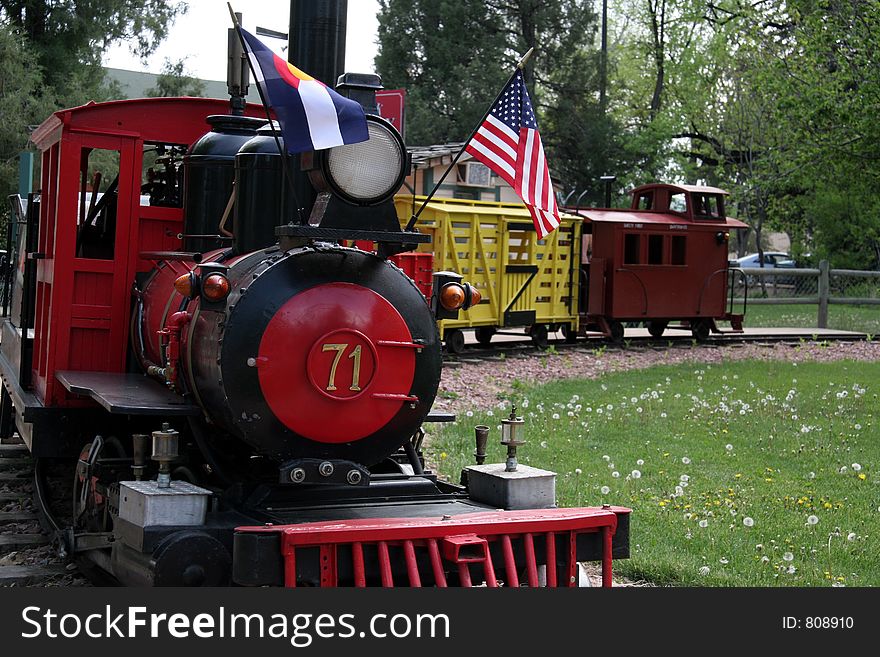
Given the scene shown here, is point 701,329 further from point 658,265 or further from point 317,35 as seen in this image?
point 317,35

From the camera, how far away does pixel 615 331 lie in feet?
66.7

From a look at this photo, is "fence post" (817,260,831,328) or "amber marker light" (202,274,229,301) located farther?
"fence post" (817,260,831,328)

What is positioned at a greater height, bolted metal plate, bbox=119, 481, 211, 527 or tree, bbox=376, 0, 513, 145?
tree, bbox=376, 0, 513, 145

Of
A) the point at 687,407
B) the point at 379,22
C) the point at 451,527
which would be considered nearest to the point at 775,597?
the point at 451,527

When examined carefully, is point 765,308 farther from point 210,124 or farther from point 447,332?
point 210,124

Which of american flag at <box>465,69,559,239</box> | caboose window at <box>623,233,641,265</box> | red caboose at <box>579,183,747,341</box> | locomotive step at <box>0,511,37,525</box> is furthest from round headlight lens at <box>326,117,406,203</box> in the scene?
caboose window at <box>623,233,641,265</box>

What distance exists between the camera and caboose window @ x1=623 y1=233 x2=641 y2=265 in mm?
20375

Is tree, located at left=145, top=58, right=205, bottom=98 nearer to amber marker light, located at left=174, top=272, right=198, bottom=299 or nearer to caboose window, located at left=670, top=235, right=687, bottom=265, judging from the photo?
caboose window, located at left=670, top=235, right=687, bottom=265

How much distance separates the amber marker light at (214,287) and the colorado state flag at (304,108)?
63cm

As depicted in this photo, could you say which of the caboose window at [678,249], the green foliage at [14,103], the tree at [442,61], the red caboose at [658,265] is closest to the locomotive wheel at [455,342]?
the red caboose at [658,265]

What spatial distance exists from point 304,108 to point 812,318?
78.6ft

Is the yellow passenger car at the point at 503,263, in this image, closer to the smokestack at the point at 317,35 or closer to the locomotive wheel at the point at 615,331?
the locomotive wheel at the point at 615,331

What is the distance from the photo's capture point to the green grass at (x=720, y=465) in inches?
248

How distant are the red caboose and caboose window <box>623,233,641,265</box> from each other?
2 centimetres
